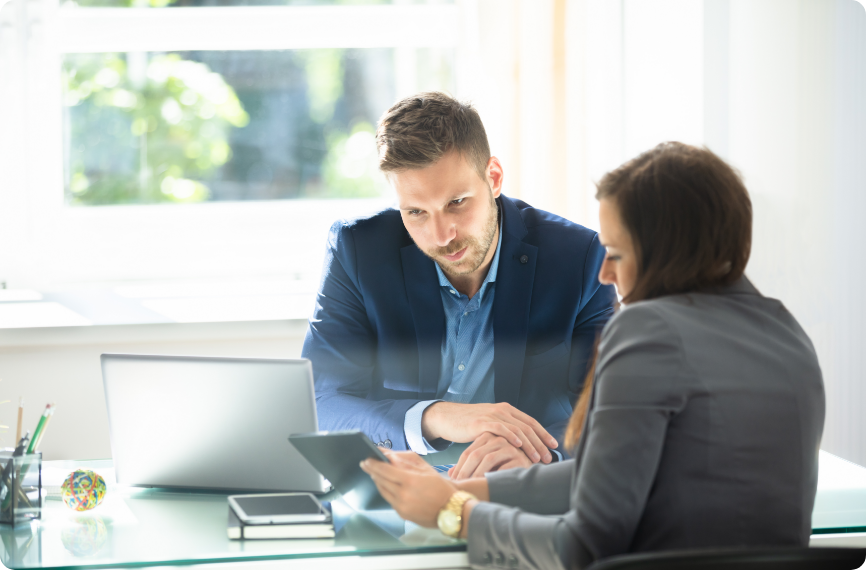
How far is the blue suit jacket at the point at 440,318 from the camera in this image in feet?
5.91

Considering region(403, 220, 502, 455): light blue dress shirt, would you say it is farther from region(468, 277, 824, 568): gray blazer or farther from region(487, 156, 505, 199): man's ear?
region(468, 277, 824, 568): gray blazer

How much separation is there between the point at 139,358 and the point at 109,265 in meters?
1.79

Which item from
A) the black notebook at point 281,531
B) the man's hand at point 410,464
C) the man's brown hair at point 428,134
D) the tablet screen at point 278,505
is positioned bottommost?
the black notebook at point 281,531

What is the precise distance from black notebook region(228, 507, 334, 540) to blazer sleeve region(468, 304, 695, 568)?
1.00 feet

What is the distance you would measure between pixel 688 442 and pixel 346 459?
47 centimetres

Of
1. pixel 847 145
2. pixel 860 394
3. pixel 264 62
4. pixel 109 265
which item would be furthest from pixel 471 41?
pixel 860 394

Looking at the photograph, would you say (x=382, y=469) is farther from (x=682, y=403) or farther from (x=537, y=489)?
(x=682, y=403)

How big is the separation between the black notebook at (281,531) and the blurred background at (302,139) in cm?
156

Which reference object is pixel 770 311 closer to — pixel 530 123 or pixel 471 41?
pixel 530 123

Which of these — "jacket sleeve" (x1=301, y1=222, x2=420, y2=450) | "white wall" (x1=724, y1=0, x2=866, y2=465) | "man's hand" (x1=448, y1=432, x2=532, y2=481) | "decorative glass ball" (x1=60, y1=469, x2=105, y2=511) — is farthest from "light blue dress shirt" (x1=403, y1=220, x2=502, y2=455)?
"white wall" (x1=724, y1=0, x2=866, y2=465)

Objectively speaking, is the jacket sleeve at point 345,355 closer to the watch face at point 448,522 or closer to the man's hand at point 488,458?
the man's hand at point 488,458

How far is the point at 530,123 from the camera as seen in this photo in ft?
8.76

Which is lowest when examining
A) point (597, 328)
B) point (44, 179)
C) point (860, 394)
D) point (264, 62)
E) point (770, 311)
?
point (860, 394)

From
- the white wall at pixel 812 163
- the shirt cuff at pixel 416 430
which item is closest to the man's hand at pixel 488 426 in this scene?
the shirt cuff at pixel 416 430
